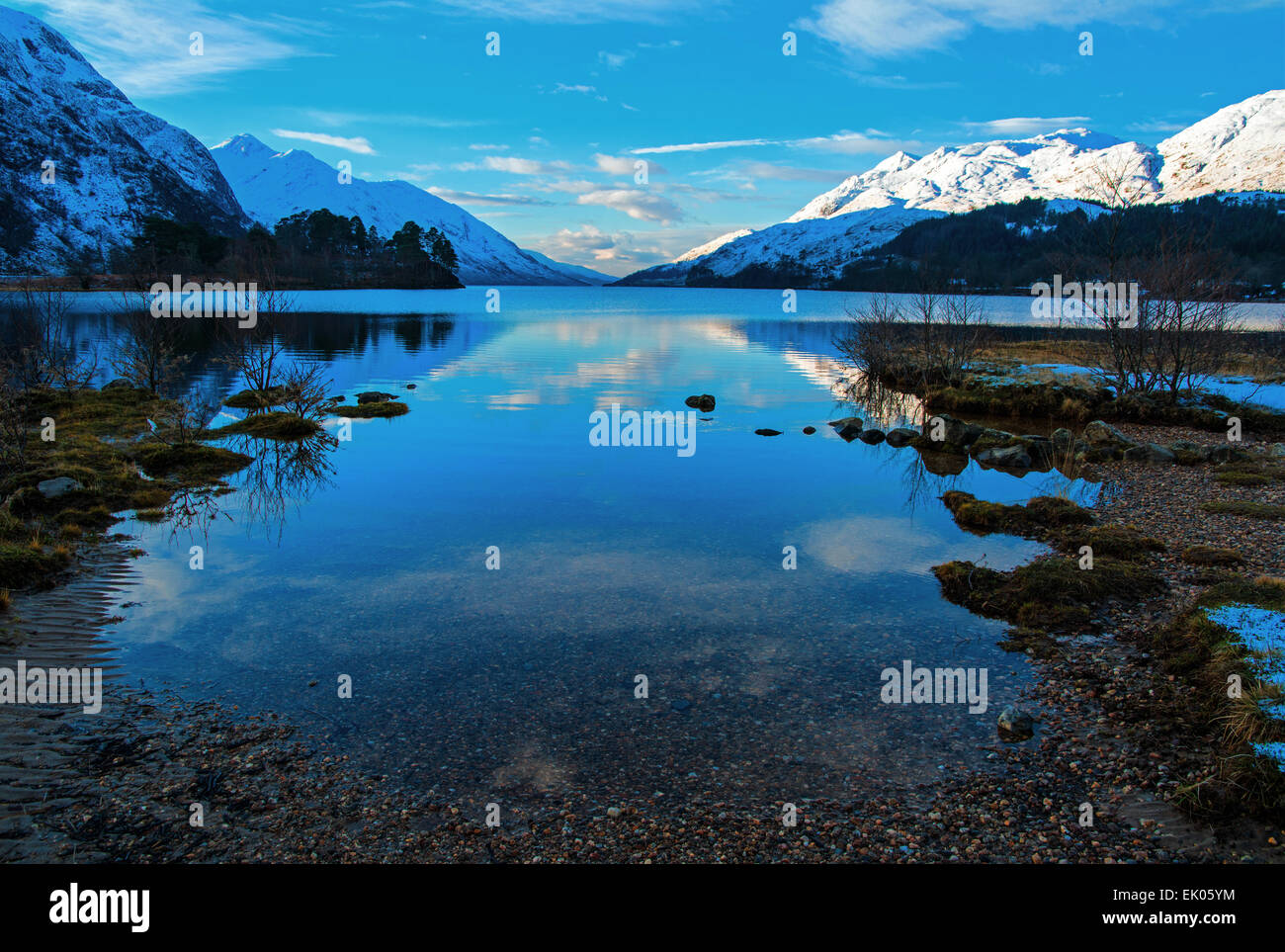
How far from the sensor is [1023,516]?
20750 mm

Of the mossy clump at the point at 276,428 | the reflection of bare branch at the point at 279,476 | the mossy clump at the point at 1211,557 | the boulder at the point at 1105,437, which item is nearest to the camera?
the mossy clump at the point at 1211,557

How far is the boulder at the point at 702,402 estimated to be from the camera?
1672 inches

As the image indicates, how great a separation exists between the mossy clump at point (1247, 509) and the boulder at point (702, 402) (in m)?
24.9

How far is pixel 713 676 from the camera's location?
12.1 m

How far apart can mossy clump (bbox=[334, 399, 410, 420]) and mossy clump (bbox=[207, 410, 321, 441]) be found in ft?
15.6

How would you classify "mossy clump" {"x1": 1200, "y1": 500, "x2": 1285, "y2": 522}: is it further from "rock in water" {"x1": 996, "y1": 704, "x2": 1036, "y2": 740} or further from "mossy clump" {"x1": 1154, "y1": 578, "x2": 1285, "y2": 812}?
"rock in water" {"x1": 996, "y1": 704, "x2": 1036, "y2": 740}

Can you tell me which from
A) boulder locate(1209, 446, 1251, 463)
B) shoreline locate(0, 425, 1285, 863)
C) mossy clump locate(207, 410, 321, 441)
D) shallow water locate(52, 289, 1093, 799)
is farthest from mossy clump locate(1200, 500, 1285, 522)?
mossy clump locate(207, 410, 321, 441)

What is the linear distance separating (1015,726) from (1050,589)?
18.1ft

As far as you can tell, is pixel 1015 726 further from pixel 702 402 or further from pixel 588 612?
pixel 702 402

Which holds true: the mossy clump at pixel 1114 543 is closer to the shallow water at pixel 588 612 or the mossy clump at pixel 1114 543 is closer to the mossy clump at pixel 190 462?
the shallow water at pixel 588 612

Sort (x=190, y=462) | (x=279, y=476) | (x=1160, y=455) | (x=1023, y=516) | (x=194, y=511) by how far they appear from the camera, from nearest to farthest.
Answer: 1. (x=1023, y=516)
2. (x=194, y=511)
3. (x=279, y=476)
4. (x=190, y=462)
5. (x=1160, y=455)

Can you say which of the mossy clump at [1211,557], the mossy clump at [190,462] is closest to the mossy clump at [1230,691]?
the mossy clump at [1211,557]

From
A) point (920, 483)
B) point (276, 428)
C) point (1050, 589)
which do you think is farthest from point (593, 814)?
point (276, 428)
